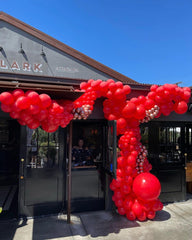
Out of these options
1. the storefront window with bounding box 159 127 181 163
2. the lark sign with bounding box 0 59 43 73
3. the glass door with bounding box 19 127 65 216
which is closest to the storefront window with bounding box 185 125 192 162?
the storefront window with bounding box 159 127 181 163

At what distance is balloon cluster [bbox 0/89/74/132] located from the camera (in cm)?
291

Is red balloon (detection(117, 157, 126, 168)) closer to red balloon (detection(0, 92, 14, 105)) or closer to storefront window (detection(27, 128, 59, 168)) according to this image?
storefront window (detection(27, 128, 59, 168))

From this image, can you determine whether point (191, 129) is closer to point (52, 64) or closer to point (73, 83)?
point (73, 83)

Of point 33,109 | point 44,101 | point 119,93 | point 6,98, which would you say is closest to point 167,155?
point 119,93

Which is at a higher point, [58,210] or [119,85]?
[119,85]

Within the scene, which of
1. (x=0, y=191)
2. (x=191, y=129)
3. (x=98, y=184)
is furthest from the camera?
(x=191, y=129)

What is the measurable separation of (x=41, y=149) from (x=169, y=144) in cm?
390

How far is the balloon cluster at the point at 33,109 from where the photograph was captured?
2.91 meters

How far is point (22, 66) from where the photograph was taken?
804 cm

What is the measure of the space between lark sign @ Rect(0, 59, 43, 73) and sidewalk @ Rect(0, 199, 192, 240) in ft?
20.8

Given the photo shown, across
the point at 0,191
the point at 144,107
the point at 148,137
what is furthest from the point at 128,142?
the point at 0,191

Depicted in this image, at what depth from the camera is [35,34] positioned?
821 cm

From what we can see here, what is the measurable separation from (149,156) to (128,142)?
4.87ft

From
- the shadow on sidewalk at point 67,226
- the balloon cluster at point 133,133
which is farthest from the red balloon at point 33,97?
the shadow on sidewalk at point 67,226
